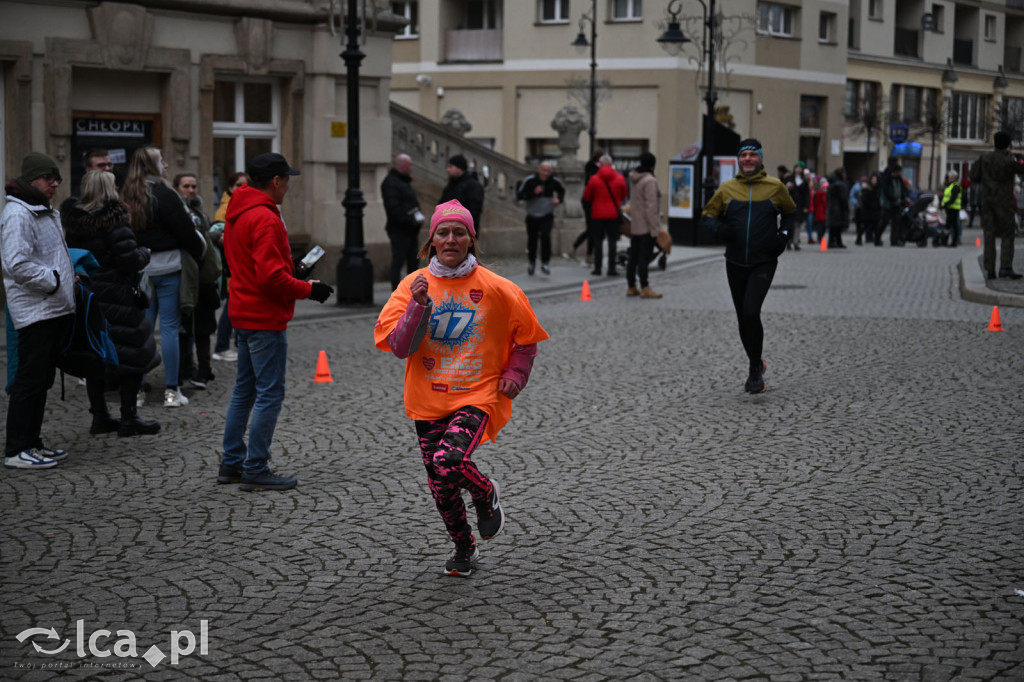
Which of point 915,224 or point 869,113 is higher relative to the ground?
point 869,113

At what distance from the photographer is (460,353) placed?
5508 mm

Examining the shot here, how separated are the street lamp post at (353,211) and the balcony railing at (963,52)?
157 feet

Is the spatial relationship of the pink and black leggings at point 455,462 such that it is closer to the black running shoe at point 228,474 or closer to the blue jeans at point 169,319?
the black running shoe at point 228,474

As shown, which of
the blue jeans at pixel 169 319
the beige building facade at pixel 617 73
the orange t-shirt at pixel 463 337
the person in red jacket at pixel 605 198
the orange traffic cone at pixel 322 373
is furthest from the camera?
the beige building facade at pixel 617 73

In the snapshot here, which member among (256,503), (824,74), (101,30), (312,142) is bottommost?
(256,503)

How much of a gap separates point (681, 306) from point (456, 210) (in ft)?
37.8

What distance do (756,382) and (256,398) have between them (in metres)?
4.40

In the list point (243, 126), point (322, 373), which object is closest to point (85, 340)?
point (322, 373)

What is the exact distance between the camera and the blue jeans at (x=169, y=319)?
980 cm

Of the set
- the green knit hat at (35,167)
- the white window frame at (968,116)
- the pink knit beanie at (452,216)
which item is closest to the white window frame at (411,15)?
the white window frame at (968,116)

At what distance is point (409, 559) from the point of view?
231 inches

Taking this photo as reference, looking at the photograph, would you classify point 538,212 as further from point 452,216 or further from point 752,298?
point 452,216

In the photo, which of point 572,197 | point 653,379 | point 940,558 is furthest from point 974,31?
point 940,558

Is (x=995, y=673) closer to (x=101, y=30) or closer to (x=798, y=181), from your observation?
(x=101, y=30)
